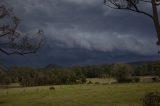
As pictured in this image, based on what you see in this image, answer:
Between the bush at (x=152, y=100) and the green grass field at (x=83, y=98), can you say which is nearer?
the bush at (x=152, y=100)

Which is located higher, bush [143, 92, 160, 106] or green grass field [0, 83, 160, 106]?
bush [143, 92, 160, 106]

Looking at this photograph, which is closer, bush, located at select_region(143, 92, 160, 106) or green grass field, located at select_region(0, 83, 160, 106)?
bush, located at select_region(143, 92, 160, 106)

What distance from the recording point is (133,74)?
16712 centimetres

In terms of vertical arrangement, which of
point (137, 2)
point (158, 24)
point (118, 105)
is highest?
point (137, 2)

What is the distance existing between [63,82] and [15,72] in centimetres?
2188

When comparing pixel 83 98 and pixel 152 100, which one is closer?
pixel 152 100

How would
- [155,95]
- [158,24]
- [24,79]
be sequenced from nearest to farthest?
[158,24]
[155,95]
[24,79]

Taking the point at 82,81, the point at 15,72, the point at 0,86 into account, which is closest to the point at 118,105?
the point at 0,86

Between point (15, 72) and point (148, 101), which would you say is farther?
point (15, 72)

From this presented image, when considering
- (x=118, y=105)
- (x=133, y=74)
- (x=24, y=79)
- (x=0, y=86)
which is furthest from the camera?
(x=133, y=74)

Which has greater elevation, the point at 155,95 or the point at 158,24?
the point at 158,24

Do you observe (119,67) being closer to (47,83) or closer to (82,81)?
(82,81)

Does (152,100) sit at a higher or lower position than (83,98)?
higher

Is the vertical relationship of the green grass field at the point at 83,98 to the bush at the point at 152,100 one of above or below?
below
